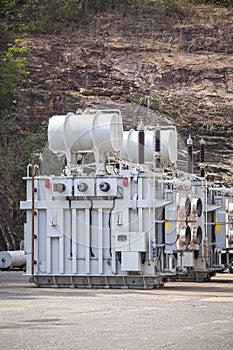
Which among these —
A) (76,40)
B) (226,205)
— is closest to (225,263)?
(226,205)

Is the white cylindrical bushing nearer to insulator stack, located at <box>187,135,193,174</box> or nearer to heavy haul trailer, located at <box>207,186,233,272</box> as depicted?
insulator stack, located at <box>187,135,193,174</box>

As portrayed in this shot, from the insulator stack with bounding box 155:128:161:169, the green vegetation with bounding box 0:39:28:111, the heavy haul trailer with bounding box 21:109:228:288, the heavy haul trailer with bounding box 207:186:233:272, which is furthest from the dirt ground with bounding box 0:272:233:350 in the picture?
the green vegetation with bounding box 0:39:28:111

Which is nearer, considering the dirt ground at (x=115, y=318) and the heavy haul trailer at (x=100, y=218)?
the dirt ground at (x=115, y=318)

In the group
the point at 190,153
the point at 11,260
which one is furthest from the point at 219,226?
the point at 11,260

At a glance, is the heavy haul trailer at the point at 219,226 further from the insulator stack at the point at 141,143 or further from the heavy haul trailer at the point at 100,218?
the heavy haul trailer at the point at 100,218

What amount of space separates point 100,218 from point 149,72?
30518 millimetres

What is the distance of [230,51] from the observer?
57.0 meters

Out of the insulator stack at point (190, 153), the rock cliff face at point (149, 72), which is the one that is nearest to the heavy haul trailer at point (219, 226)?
the insulator stack at point (190, 153)

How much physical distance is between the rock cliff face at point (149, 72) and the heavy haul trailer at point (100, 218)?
22174mm

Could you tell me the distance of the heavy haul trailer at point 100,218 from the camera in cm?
2544

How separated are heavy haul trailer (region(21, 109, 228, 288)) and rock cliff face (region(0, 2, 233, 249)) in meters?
22.2

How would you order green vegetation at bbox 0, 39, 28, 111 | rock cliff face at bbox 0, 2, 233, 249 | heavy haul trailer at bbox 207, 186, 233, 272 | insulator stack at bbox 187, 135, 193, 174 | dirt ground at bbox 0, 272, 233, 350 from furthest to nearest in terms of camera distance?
rock cliff face at bbox 0, 2, 233, 249
green vegetation at bbox 0, 39, 28, 111
insulator stack at bbox 187, 135, 193, 174
heavy haul trailer at bbox 207, 186, 233, 272
dirt ground at bbox 0, 272, 233, 350

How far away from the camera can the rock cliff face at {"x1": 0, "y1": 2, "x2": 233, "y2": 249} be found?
51.7 meters

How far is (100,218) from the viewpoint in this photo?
2564 cm
